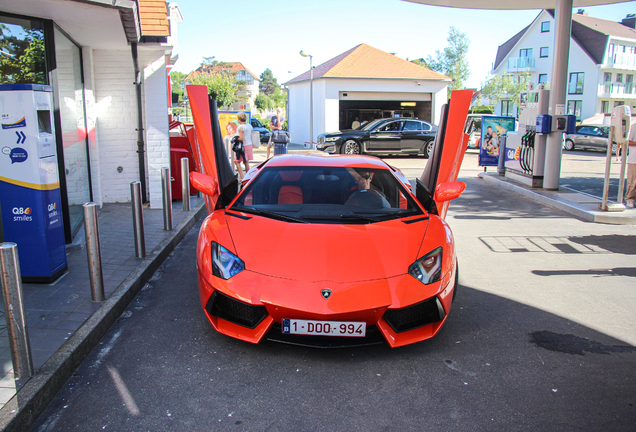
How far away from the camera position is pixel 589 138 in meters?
25.9

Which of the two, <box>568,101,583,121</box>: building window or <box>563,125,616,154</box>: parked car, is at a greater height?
<box>568,101,583,121</box>: building window

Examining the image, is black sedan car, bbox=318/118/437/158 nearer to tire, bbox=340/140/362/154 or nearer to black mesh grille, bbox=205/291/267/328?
tire, bbox=340/140/362/154

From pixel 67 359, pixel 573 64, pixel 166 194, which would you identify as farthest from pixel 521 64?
pixel 67 359

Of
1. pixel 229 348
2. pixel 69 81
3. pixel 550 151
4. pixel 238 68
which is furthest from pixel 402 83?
pixel 238 68

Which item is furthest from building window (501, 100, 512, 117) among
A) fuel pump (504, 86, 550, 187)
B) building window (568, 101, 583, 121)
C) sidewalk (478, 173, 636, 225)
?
sidewalk (478, 173, 636, 225)

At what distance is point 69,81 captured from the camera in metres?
7.48

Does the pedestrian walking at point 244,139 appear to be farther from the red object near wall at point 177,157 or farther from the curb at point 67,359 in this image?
the curb at point 67,359

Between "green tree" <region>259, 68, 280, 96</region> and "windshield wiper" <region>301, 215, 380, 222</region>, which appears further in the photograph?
"green tree" <region>259, 68, 280, 96</region>

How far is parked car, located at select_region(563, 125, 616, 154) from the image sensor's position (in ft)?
83.3

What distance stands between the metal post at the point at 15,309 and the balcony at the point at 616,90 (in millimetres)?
50132

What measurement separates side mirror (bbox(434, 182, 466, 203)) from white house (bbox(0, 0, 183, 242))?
14.7ft

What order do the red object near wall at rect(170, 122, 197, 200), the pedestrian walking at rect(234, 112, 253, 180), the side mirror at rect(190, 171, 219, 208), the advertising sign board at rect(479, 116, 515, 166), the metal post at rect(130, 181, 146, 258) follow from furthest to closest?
the advertising sign board at rect(479, 116, 515, 166)
the pedestrian walking at rect(234, 112, 253, 180)
the red object near wall at rect(170, 122, 197, 200)
the metal post at rect(130, 181, 146, 258)
the side mirror at rect(190, 171, 219, 208)

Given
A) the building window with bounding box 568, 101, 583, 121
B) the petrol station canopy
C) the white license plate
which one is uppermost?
the petrol station canopy

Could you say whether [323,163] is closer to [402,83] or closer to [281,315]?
[281,315]
